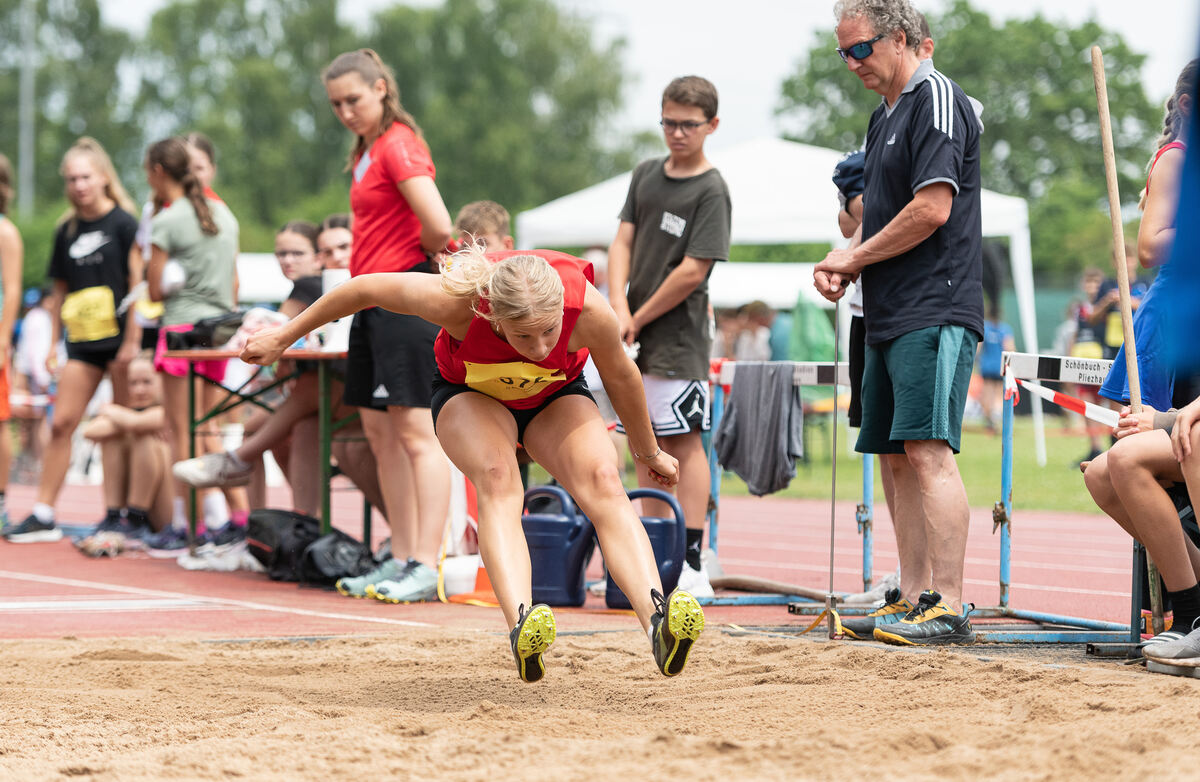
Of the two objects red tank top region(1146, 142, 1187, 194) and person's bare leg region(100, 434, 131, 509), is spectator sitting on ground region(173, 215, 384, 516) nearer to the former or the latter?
person's bare leg region(100, 434, 131, 509)

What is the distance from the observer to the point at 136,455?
8211 mm

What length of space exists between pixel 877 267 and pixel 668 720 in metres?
2.04

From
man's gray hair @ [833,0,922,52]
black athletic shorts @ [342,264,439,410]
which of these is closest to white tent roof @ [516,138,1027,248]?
black athletic shorts @ [342,264,439,410]

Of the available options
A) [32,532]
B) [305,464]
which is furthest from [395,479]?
[32,532]

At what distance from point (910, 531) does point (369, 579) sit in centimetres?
273

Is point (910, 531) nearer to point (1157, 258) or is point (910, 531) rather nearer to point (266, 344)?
point (1157, 258)

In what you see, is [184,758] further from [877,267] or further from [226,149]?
[226,149]

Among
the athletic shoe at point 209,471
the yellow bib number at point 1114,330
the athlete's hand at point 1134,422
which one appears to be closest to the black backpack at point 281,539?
the athletic shoe at point 209,471

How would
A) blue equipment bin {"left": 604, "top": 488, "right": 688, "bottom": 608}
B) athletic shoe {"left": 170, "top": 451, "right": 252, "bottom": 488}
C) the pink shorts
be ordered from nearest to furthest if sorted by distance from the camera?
blue equipment bin {"left": 604, "top": 488, "right": 688, "bottom": 608}, athletic shoe {"left": 170, "top": 451, "right": 252, "bottom": 488}, the pink shorts

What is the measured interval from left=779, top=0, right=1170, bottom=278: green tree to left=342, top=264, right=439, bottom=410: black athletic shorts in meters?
47.0

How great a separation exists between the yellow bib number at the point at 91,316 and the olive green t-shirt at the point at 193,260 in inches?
27.6

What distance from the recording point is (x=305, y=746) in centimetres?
314

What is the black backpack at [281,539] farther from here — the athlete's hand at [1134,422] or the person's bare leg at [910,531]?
the athlete's hand at [1134,422]

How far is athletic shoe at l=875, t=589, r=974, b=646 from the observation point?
4.56m
